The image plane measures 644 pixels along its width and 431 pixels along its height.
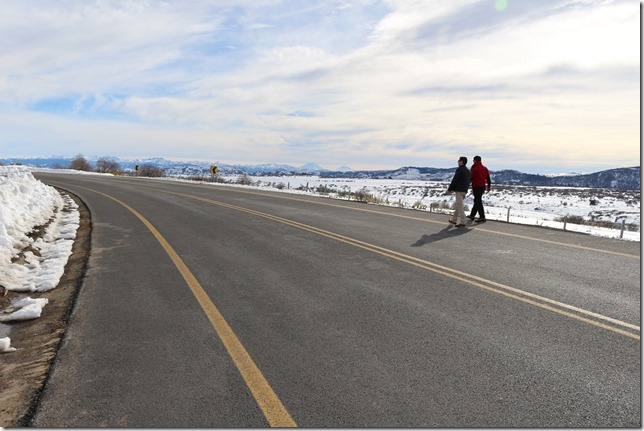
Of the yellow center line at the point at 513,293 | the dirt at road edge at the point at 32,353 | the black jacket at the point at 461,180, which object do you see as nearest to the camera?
the dirt at road edge at the point at 32,353

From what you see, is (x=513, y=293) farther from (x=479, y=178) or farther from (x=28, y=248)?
(x=28, y=248)

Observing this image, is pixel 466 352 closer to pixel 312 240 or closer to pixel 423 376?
pixel 423 376

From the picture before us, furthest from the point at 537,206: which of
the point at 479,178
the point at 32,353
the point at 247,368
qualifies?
the point at 32,353

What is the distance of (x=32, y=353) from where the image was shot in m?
3.93

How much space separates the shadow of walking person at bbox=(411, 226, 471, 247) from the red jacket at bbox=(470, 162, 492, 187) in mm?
2543

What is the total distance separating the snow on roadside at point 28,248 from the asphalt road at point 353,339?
2.05 ft

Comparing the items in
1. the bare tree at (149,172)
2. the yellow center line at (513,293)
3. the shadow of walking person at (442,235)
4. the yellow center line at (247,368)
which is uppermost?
Answer: the bare tree at (149,172)

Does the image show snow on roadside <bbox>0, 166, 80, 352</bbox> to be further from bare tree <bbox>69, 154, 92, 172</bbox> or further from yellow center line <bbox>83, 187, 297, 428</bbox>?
bare tree <bbox>69, 154, 92, 172</bbox>

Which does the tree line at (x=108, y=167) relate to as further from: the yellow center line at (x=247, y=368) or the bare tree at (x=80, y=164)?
the yellow center line at (x=247, y=368)

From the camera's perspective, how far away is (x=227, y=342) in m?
4.03

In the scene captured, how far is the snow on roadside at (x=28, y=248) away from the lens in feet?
16.9

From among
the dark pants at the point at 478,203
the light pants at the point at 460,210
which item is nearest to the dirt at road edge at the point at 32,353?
the light pants at the point at 460,210

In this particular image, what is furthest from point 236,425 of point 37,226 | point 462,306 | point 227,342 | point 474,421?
point 37,226

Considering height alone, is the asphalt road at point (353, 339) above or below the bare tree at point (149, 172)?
below
